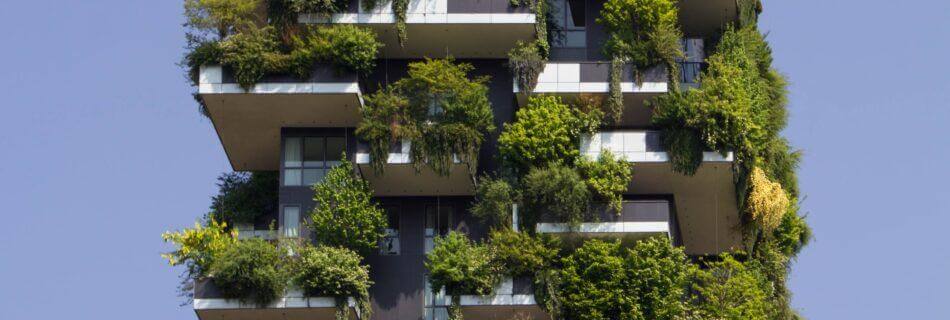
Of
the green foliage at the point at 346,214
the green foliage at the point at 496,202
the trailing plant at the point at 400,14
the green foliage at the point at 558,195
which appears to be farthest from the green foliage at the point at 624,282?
the trailing plant at the point at 400,14

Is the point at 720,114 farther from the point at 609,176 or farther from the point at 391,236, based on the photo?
the point at 391,236

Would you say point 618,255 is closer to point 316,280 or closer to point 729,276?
point 729,276

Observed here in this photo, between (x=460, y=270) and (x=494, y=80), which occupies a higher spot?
(x=494, y=80)

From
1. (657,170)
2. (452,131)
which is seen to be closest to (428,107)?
(452,131)

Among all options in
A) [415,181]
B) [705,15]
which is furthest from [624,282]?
[705,15]

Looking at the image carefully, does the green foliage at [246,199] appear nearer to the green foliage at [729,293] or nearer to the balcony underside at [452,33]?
the balcony underside at [452,33]
